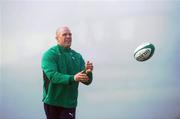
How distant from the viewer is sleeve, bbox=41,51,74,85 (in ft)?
10.3

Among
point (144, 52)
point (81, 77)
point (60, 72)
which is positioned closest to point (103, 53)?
point (144, 52)

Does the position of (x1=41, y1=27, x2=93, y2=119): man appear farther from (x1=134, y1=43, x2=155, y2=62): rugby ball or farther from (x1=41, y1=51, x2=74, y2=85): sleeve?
(x1=134, y1=43, x2=155, y2=62): rugby ball

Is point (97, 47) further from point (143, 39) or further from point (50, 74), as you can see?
point (50, 74)

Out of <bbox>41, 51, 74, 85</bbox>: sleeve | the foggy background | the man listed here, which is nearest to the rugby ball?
the foggy background

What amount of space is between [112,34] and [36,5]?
2.55 ft

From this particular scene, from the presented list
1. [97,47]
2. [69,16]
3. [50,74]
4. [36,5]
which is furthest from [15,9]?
[50,74]

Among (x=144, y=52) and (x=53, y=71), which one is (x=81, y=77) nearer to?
(x=53, y=71)

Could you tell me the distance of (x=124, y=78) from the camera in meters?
4.28

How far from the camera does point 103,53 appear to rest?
4.24m

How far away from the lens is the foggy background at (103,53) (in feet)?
13.6

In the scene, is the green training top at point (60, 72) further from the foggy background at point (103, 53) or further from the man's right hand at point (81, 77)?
the foggy background at point (103, 53)

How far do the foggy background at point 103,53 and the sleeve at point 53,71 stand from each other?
93cm

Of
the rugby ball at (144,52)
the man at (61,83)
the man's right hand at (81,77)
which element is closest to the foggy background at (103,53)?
the rugby ball at (144,52)

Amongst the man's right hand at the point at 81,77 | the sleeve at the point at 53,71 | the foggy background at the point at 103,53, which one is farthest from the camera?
the foggy background at the point at 103,53
